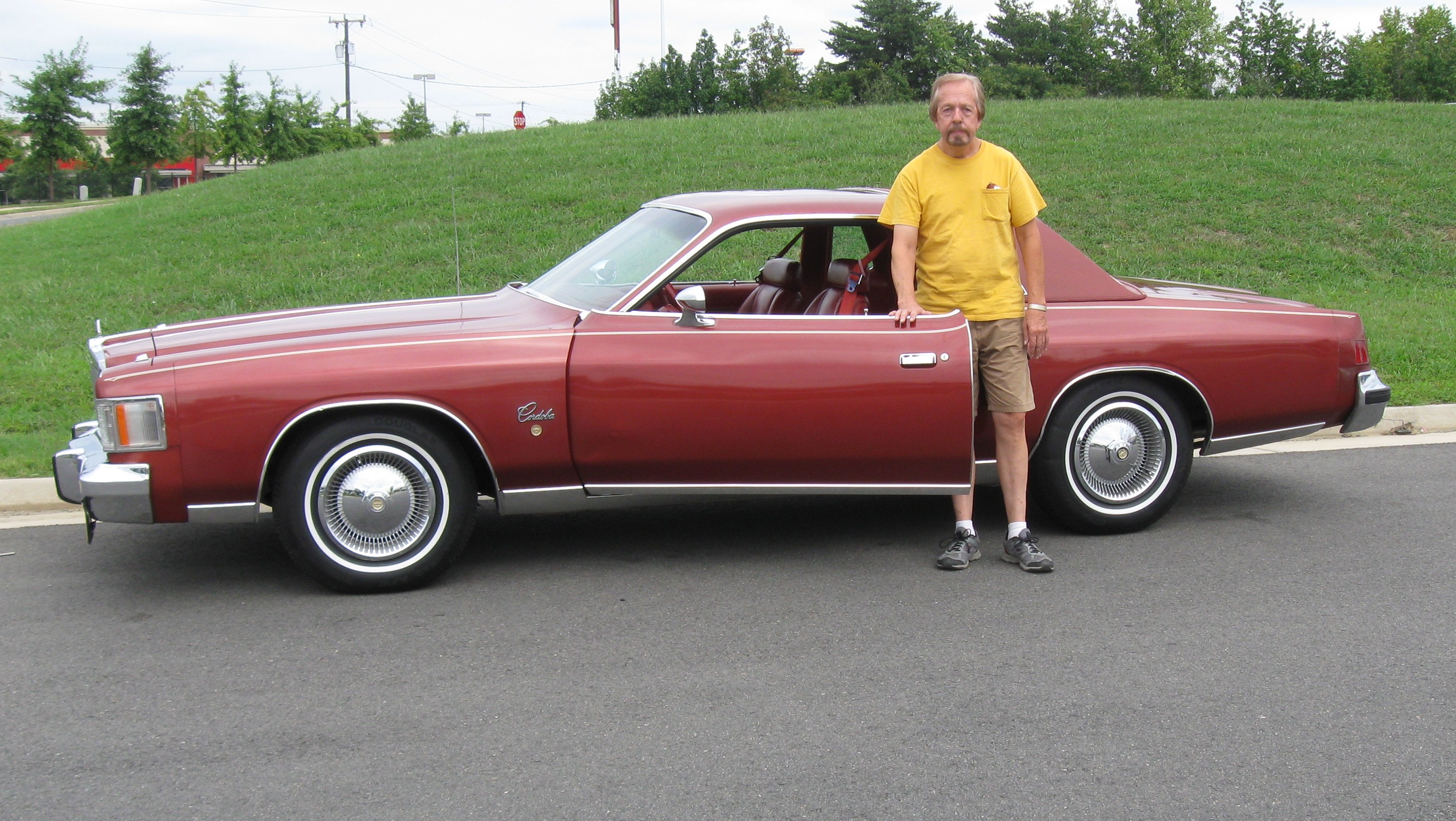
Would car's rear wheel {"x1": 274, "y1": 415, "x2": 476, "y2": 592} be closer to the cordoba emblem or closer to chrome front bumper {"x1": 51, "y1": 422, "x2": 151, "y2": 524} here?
the cordoba emblem

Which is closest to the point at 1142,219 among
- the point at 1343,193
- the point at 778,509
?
the point at 1343,193

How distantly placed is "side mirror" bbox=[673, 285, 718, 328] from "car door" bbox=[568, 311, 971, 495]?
0.8 inches

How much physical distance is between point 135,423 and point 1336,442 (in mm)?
6120

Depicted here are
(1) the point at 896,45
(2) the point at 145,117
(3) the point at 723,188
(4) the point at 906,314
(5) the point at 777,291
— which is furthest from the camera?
(1) the point at 896,45

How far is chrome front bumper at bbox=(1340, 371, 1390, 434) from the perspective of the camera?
5.41 meters

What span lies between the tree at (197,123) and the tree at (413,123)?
579 inches

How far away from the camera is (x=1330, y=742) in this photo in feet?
10.8

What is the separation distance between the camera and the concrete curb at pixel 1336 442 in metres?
5.82

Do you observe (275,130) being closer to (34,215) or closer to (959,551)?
(34,215)

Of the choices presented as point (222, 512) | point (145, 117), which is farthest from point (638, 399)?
point (145, 117)

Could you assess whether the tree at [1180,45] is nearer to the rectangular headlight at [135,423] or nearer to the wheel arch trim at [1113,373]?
the wheel arch trim at [1113,373]

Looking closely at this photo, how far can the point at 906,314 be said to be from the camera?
4.60m

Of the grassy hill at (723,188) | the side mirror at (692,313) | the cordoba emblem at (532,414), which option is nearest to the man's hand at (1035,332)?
the side mirror at (692,313)

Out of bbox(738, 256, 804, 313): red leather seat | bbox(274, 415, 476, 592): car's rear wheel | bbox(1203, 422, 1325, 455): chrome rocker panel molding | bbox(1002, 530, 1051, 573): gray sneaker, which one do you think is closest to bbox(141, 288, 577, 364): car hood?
bbox(274, 415, 476, 592): car's rear wheel
